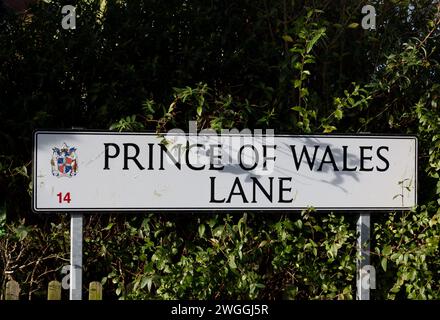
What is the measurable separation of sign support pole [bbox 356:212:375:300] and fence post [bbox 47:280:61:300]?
177 cm

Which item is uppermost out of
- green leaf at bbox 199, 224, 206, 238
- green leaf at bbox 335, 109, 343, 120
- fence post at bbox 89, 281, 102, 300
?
green leaf at bbox 335, 109, 343, 120

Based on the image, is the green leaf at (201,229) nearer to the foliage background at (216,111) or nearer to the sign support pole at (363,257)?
the foliage background at (216,111)

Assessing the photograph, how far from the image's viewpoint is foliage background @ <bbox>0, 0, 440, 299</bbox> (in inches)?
134

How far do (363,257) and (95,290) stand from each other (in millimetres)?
1598

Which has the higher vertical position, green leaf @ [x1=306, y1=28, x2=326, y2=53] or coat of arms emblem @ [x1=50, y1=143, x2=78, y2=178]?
green leaf @ [x1=306, y1=28, x2=326, y2=53]

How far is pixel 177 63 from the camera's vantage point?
11.7 feet

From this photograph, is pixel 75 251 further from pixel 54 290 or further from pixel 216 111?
pixel 216 111

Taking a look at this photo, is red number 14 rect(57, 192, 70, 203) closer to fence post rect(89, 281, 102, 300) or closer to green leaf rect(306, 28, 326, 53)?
fence post rect(89, 281, 102, 300)

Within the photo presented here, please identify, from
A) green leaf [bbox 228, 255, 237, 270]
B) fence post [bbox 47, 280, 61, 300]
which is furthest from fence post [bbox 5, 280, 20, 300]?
green leaf [bbox 228, 255, 237, 270]

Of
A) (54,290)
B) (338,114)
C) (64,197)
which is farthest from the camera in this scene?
(338,114)

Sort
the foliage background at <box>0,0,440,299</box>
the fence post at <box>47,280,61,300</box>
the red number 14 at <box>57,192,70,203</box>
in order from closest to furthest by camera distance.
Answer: the red number 14 at <box>57,192,70,203</box>, the fence post at <box>47,280,61,300</box>, the foliage background at <box>0,0,440,299</box>

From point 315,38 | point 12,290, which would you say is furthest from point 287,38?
point 12,290

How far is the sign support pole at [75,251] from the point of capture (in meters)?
3.22

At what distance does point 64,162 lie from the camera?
10.4ft
